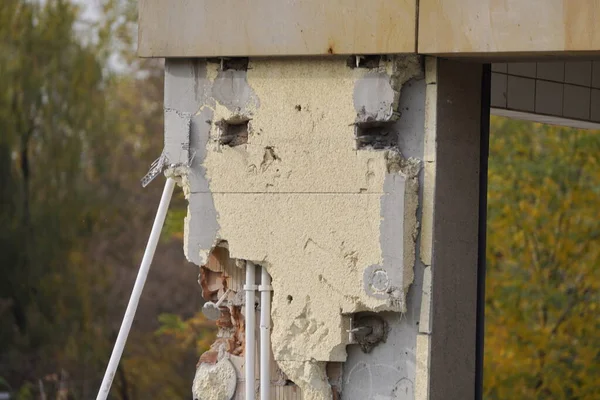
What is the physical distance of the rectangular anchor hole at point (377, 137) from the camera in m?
4.29

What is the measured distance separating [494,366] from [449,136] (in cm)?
872

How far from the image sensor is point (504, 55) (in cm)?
402

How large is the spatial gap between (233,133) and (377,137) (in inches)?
25.5

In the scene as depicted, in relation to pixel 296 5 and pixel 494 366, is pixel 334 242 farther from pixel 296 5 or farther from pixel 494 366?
pixel 494 366

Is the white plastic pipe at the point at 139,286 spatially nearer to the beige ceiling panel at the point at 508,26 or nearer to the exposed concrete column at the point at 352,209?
the exposed concrete column at the point at 352,209

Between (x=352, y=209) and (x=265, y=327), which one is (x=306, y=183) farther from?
(x=265, y=327)

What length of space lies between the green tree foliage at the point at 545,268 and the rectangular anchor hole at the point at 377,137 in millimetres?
8061

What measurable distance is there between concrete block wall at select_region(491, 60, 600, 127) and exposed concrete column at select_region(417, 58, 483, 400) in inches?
36.1

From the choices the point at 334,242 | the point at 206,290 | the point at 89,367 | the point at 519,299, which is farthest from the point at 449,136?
the point at 89,367

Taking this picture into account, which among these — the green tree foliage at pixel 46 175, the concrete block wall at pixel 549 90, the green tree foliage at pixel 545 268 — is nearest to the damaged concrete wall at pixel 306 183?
the concrete block wall at pixel 549 90

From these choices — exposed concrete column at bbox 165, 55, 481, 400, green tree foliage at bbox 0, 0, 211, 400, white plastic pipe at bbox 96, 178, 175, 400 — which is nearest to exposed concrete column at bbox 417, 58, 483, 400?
exposed concrete column at bbox 165, 55, 481, 400

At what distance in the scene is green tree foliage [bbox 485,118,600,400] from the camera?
473 inches

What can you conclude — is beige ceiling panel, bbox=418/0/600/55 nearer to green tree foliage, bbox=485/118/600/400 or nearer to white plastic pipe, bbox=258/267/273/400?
white plastic pipe, bbox=258/267/273/400

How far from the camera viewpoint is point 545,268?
40.9 feet
